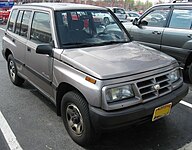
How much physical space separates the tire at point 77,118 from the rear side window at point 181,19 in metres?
3.75

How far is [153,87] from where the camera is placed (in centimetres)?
317

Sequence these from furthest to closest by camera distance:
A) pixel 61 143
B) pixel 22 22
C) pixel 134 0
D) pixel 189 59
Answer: pixel 134 0 → pixel 189 59 → pixel 22 22 → pixel 61 143

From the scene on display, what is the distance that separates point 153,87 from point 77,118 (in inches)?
41.2

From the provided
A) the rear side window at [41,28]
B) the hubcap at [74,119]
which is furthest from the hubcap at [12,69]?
the hubcap at [74,119]

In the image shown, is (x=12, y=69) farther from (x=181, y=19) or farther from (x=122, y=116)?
(x=181, y=19)

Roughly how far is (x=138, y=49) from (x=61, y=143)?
178 cm

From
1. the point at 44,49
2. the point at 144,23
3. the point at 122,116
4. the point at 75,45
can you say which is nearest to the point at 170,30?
the point at 144,23

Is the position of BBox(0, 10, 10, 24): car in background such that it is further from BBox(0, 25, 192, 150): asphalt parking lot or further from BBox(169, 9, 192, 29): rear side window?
BBox(0, 25, 192, 150): asphalt parking lot

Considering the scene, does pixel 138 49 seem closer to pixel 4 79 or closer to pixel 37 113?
pixel 37 113

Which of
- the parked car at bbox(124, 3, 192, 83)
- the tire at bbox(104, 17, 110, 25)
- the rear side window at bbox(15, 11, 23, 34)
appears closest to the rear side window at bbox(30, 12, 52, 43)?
the rear side window at bbox(15, 11, 23, 34)

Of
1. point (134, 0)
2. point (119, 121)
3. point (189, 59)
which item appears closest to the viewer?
point (119, 121)

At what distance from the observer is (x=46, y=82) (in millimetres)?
3996

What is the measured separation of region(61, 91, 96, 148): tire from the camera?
3.08 metres

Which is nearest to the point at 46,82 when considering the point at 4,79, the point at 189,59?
the point at 4,79
